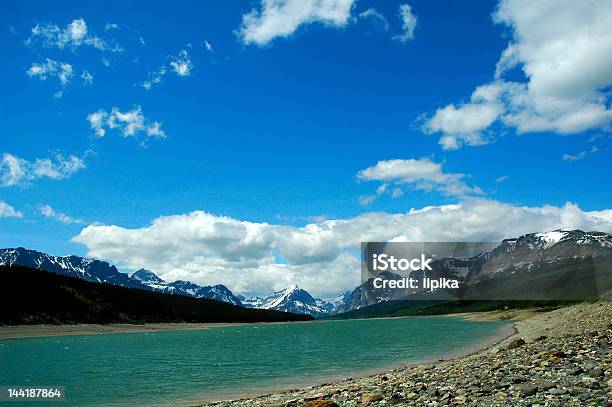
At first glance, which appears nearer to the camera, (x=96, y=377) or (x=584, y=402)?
(x=584, y=402)

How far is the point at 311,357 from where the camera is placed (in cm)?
5609

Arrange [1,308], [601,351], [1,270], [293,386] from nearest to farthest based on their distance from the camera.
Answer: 1. [601,351]
2. [293,386]
3. [1,308]
4. [1,270]

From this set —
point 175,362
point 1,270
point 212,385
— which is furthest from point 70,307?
point 212,385

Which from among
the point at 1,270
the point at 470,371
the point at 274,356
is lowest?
the point at 274,356

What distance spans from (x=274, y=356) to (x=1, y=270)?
144036 millimetres

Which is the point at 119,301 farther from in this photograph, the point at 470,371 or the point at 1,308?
the point at 470,371

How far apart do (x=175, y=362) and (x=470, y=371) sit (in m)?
37.8

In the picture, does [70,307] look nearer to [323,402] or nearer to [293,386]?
[293,386]

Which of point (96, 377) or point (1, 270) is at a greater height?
point (1, 270)

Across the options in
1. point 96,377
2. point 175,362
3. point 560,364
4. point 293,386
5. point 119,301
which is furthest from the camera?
point 119,301

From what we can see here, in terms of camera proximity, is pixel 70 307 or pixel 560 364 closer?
pixel 560 364

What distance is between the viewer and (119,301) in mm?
199250

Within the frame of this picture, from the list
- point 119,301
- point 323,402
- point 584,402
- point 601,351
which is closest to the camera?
point 584,402

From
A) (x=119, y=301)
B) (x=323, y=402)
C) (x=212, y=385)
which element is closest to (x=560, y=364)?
(x=323, y=402)
